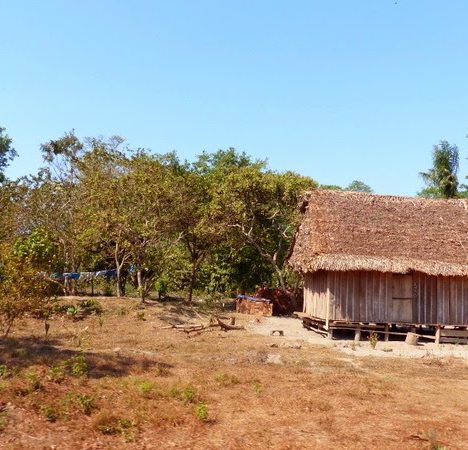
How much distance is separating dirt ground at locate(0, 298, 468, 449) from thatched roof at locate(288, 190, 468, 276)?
10.9 feet

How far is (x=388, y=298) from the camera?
744 inches

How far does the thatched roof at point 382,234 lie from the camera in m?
18.2

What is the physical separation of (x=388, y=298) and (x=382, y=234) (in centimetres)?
245

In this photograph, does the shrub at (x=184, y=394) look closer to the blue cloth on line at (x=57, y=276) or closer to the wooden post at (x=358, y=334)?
the wooden post at (x=358, y=334)

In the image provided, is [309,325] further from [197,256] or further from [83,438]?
[83,438]

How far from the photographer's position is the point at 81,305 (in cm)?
2200

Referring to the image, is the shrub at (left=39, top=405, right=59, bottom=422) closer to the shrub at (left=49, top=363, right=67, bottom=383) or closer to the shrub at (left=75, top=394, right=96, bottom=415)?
the shrub at (left=75, top=394, right=96, bottom=415)

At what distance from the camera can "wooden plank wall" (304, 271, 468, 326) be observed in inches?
737

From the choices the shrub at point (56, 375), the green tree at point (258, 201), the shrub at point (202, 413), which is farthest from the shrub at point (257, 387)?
the green tree at point (258, 201)

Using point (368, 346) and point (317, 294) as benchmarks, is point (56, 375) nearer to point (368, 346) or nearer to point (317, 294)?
point (368, 346)

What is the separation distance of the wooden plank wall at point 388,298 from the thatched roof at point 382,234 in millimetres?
864

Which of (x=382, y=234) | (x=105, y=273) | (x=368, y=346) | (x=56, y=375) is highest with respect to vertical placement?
(x=382, y=234)

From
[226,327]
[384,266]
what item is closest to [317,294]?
[384,266]

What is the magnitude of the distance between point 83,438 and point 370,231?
1431cm
